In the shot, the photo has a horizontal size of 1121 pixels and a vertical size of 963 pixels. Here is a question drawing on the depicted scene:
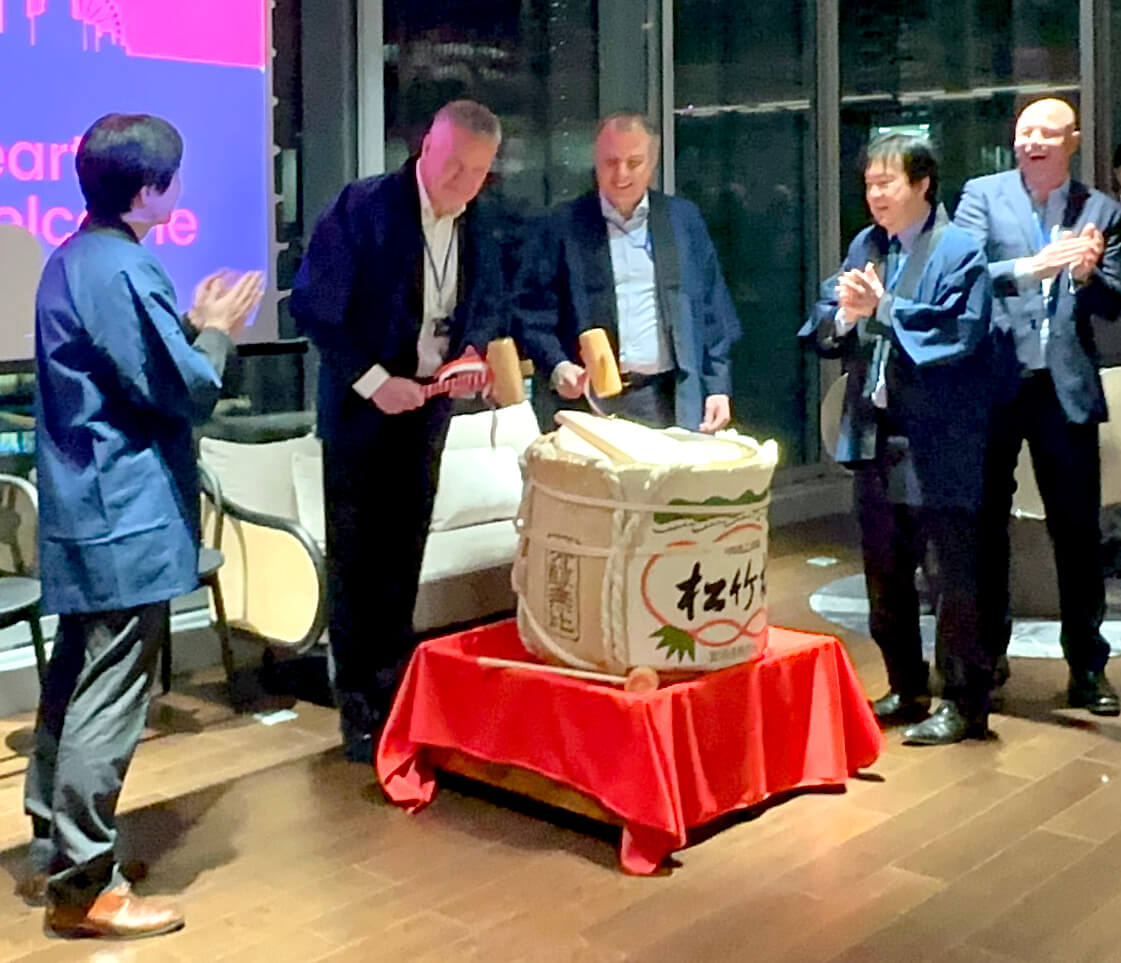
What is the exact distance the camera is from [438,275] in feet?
11.4

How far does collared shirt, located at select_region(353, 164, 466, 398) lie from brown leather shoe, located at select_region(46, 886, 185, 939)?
4.04 feet

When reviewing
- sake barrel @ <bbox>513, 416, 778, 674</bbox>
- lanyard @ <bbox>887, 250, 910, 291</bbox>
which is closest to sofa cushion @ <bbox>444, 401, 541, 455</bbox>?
lanyard @ <bbox>887, 250, 910, 291</bbox>

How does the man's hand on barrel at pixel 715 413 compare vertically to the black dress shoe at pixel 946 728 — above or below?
above

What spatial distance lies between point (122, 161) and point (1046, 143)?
2.31m

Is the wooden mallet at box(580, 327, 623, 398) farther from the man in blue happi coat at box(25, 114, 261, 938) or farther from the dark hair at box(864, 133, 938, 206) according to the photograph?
the man in blue happi coat at box(25, 114, 261, 938)

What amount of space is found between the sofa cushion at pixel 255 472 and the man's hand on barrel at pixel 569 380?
2.94 feet

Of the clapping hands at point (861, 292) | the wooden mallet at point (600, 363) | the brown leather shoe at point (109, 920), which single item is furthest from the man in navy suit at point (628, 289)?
the brown leather shoe at point (109, 920)

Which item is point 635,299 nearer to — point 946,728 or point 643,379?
point 643,379

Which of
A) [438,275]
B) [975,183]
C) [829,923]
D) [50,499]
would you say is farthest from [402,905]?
[975,183]

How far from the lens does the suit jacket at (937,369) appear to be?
347cm

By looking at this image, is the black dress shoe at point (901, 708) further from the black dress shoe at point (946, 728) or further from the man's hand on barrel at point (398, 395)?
the man's hand on barrel at point (398, 395)

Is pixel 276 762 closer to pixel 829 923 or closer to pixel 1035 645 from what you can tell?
pixel 829 923

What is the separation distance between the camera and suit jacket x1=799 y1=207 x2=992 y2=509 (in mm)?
3469

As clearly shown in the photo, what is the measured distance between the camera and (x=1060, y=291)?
3818 mm
